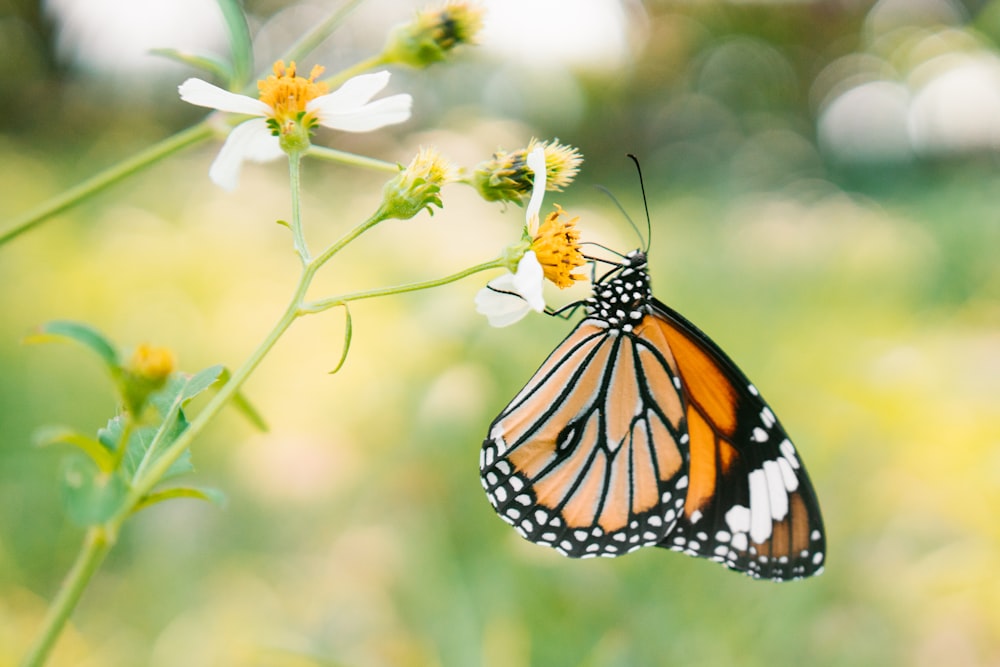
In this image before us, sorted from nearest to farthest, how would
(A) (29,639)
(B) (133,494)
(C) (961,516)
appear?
(B) (133,494)
(A) (29,639)
(C) (961,516)

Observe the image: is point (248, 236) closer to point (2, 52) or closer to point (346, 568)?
point (346, 568)

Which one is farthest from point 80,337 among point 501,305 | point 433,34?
point 433,34

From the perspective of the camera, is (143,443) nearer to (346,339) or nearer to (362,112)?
(346,339)

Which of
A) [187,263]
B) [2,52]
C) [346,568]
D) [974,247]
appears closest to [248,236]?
[187,263]

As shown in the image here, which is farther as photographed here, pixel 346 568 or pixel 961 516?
pixel 961 516

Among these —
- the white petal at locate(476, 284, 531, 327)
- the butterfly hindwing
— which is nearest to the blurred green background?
the butterfly hindwing

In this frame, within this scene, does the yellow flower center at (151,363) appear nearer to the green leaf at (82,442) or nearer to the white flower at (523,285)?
the green leaf at (82,442)

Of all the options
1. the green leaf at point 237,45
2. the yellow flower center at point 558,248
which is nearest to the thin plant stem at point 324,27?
the green leaf at point 237,45
